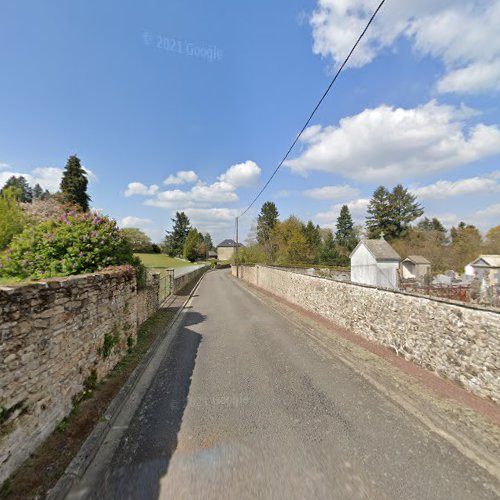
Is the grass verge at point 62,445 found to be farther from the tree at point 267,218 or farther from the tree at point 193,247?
the tree at point 193,247

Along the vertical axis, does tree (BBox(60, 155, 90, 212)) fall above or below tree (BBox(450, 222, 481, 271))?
above

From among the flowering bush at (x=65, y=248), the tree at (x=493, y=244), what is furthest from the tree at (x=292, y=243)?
the flowering bush at (x=65, y=248)

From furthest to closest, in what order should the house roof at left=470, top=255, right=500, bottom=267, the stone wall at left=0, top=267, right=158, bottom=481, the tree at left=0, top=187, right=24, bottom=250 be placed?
the house roof at left=470, top=255, right=500, bottom=267
the tree at left=0, top=187, right=24, bottom=250
the stone wall at left=0, top=267, right=158, bottom=481

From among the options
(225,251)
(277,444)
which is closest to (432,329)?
(277,444)

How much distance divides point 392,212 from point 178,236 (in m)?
62.9

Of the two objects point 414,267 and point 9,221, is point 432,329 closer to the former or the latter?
point 9,221

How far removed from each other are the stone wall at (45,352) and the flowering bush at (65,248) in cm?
197

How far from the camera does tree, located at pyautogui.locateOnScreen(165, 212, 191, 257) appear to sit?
3401 inches

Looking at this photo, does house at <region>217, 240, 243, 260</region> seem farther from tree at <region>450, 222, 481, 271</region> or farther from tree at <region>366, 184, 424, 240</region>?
tree at <region>450, 222, 481, 271</region>

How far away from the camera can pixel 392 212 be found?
182 ft

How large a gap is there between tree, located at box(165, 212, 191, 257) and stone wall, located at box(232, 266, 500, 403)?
265 ft

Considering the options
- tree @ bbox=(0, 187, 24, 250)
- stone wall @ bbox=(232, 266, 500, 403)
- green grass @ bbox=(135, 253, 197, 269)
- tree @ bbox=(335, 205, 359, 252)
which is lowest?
stone wall @ bbox=(232, 266, 500, 403)

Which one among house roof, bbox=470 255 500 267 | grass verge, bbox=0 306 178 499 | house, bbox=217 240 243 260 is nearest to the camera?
grass verge, bbox=0 306 178 499

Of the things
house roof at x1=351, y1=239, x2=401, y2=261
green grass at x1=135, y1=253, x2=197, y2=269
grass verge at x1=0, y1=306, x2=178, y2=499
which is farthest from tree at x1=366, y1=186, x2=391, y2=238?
grass verge at x1=0, y1=306, x2=178, y2=499
